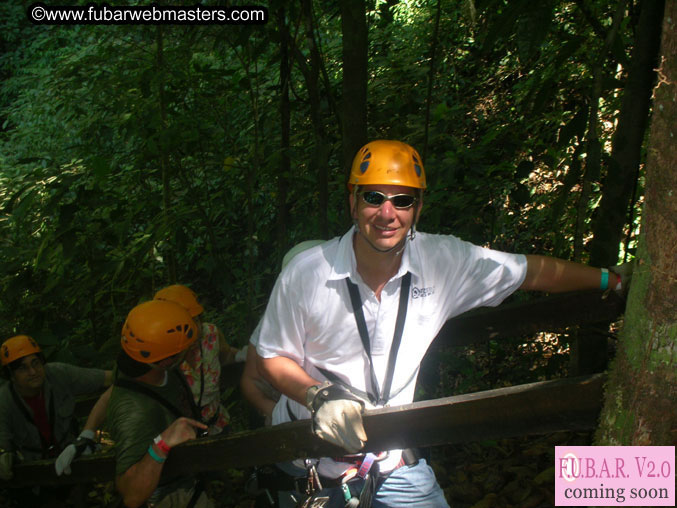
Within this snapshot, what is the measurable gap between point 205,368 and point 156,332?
54 cm

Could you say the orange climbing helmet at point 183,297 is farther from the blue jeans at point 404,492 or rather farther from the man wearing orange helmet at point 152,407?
the blue jeans at point 404,492

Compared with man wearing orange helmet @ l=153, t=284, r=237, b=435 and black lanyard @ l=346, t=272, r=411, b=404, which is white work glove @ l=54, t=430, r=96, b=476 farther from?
black lanyard @ l=346, t=272, r=411, b=404

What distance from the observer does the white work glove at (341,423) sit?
1.95m

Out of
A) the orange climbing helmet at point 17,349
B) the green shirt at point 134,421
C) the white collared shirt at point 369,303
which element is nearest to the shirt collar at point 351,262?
the white collared shirt at point 369,303

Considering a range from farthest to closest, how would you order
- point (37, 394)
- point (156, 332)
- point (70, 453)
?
1. point (37, 394)
2. point (70, 453)
3. point (156, 332)

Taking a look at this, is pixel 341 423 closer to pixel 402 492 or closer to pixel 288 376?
pixel 288 376

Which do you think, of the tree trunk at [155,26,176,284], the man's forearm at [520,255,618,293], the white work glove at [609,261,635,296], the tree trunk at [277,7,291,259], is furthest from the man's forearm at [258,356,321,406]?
the tree trunk at [277,7,291,259]

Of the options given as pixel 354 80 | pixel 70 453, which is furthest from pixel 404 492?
pixel 354 80

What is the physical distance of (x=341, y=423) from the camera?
6.37 ft

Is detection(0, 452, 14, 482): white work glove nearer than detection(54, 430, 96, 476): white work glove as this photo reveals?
No

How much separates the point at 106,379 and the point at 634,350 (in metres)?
4.02

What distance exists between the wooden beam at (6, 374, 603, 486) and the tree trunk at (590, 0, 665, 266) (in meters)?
1.54

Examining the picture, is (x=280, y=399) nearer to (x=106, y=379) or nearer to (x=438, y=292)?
(x=438, y=292)

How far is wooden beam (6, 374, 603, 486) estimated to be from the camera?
5.55 feet
